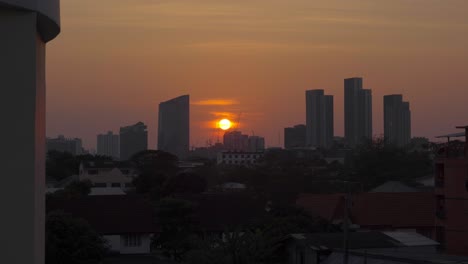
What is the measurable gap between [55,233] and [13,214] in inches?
649

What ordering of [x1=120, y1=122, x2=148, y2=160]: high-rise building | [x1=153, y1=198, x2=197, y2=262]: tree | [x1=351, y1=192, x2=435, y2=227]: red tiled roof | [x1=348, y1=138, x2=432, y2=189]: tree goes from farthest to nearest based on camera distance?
1. [x1=120, y1=122, x2=148, y2=160]: high-rise building
2. [x1=348, y1=138, x2=432, y2=189]: tree
3. [x1=351, y1=192, x2=435, y2=227]: red tiled roof
4. [x1=153, y1=198, x2=197, y2=262]: tree

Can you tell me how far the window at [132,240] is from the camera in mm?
30844

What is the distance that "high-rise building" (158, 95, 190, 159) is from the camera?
145m

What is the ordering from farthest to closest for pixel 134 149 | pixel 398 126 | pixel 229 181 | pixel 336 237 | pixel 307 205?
1. pixel 134 149
2. pixel 398 126
3. pixel 229 181
4. pixel 307 205
5. pixel 336 237

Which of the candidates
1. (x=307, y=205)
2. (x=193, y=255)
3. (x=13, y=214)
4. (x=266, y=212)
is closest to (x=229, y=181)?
(x=307, y=205)

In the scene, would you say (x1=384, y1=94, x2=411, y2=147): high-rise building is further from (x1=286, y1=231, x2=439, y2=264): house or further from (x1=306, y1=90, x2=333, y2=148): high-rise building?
(x1=286, y1=231, x2=439, y2=264): house

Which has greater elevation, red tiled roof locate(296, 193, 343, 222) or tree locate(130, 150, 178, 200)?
tree locate(130, 150, 178, 200)

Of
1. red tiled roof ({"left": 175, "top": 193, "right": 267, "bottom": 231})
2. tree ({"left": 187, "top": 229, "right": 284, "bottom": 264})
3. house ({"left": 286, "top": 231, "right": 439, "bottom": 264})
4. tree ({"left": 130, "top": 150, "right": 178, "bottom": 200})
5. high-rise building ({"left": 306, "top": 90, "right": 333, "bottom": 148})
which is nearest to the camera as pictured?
tree ({"left": 187, "top": 229, "right": 284, "bottom": 264})

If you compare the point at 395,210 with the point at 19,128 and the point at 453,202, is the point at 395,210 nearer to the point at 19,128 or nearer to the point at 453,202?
the point at 453,202

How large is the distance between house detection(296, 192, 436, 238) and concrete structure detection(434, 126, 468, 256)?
641cm

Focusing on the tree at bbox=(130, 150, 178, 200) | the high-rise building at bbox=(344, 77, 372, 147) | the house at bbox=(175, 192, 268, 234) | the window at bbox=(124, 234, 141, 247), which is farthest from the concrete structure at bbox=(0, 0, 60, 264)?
the high-rise building at bbox=(344, 77, 372, 147)

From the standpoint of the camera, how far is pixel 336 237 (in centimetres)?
2048

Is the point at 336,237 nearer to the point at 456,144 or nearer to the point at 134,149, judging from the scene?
the point at 456,144

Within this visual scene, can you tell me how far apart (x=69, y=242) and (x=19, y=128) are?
16630 mm
